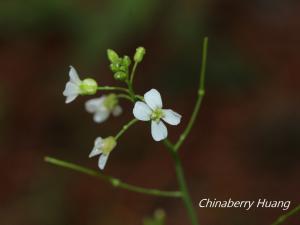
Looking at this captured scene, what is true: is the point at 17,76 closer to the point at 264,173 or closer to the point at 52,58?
the point at 52,58

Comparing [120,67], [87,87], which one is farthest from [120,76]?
[87,87]

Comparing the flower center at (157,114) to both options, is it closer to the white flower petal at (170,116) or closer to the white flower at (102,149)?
the white flower petal at (170,116)

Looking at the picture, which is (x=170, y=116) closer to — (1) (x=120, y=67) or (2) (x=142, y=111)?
(2) (x=142, y=111)

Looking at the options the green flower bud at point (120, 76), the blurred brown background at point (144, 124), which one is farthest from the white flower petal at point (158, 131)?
the blurred brown background at point (144, 124)

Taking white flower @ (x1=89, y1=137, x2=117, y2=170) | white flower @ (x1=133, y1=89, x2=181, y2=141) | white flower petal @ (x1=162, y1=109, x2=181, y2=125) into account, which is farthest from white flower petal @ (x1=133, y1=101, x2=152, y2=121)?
white flower @ (x1=89, y1=137, x2=117, y2=170)

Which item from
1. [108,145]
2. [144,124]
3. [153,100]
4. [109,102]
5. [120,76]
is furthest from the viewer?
[144,124]

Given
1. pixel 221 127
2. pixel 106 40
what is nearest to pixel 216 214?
pixel 221 127
